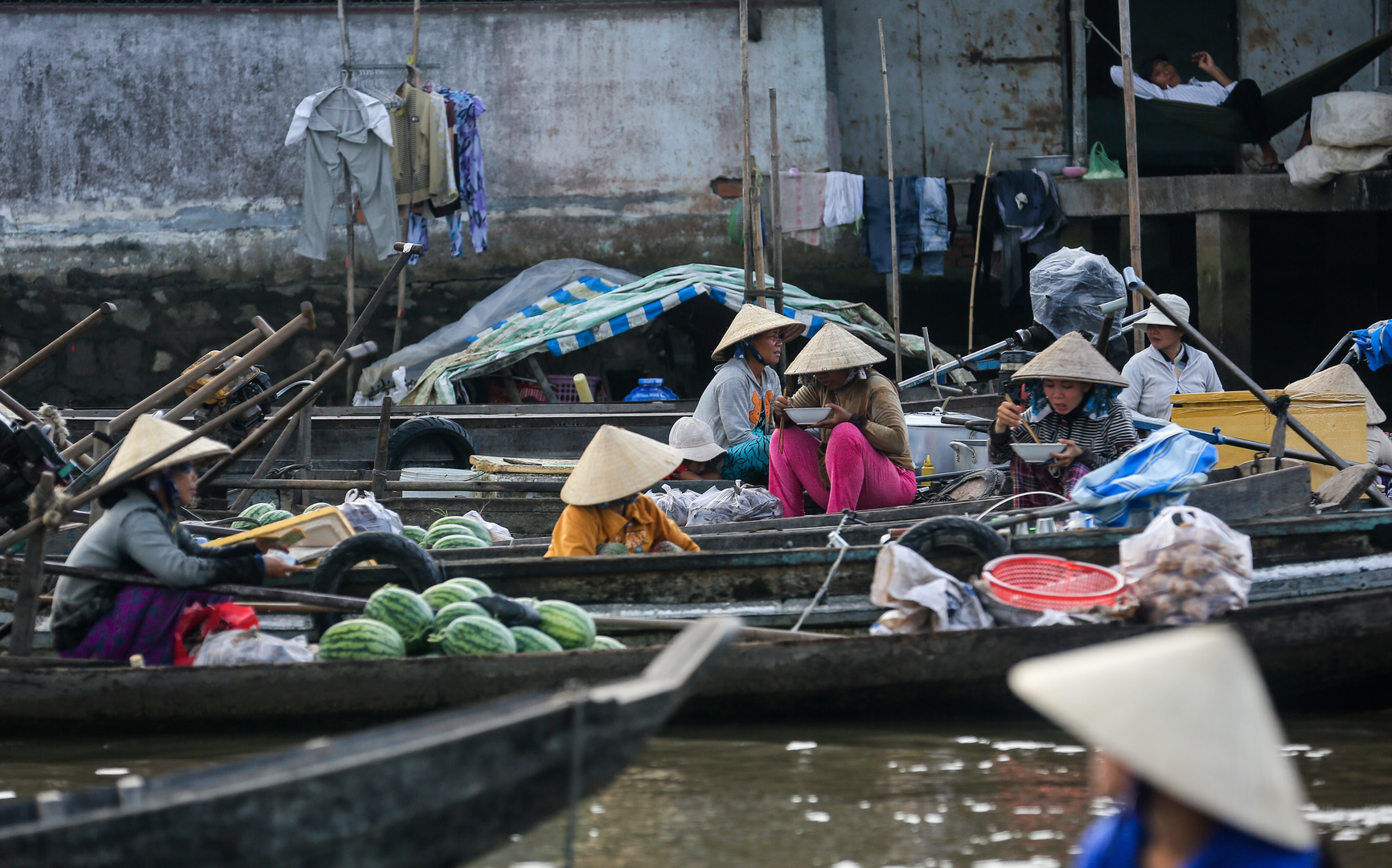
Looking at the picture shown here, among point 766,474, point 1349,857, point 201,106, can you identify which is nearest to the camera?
point 1349,857

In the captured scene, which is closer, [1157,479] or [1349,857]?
[1349,857]

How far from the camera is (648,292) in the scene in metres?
11.0

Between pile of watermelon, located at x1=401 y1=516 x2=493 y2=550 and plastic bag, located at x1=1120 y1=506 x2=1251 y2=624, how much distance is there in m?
2.90

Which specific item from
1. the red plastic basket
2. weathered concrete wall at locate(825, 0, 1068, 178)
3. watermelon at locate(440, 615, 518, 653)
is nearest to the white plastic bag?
watermelon at locate(440, 615, 518, 653)

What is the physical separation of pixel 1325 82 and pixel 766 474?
22.5 ft

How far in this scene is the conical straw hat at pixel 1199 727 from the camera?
5.20ft

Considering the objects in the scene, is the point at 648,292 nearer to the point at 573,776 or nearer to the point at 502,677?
the point at 502,677

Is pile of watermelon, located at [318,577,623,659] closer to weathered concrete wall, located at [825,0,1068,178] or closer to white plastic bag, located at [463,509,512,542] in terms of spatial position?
white plastic bag, located at [463,509,512,542]

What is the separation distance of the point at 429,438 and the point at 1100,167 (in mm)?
6825

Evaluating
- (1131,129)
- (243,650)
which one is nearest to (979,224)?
(1131,129)

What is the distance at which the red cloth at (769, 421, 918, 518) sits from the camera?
21.2 ft

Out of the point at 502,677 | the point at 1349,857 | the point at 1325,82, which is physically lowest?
the point at 1349,857

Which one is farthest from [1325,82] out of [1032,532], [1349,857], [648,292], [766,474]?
[1349,857]

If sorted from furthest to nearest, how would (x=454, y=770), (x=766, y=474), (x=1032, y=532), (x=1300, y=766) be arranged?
1. (x=766, y=474)
2. (x=1032, y=532)
3. (x=1300, y=766)
4. (x=454, y=770)
